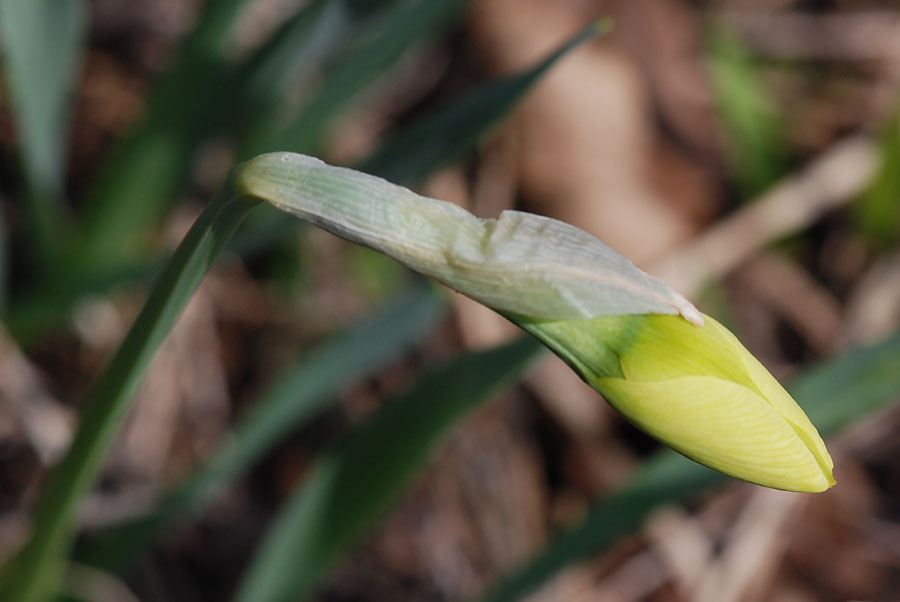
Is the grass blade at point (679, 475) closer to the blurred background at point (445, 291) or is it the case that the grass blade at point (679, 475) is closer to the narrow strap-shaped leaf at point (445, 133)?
the blurred background at point (445, 291)

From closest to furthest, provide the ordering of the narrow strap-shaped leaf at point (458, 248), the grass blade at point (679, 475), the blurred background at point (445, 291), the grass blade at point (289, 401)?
the narrow strap-shaped leaf at point (458, 248) < the grass blade at point (679, 475) < the grass blade at point (289, 401) < the blurred background at point (445, 291)

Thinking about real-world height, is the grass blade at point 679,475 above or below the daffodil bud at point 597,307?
below

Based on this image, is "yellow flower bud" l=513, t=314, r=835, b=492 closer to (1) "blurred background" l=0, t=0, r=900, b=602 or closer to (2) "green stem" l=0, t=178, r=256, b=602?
(2) "green stem" l=0, t=178, r=256, b=602

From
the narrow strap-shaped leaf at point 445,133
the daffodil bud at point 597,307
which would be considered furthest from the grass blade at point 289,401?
the daffodil bud at point 597,307

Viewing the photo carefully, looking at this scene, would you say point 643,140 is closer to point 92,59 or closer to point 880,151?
point 880,151

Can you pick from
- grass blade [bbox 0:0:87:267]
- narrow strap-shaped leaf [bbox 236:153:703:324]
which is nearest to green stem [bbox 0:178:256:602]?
narrow strap-shaped leaf [bbox 236:153:703:324]

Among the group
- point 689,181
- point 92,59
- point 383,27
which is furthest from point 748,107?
point 92,59

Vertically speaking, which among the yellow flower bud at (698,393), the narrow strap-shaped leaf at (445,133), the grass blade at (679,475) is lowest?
the grass blade at (679,475)

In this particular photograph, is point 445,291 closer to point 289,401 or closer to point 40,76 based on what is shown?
point 289,401
